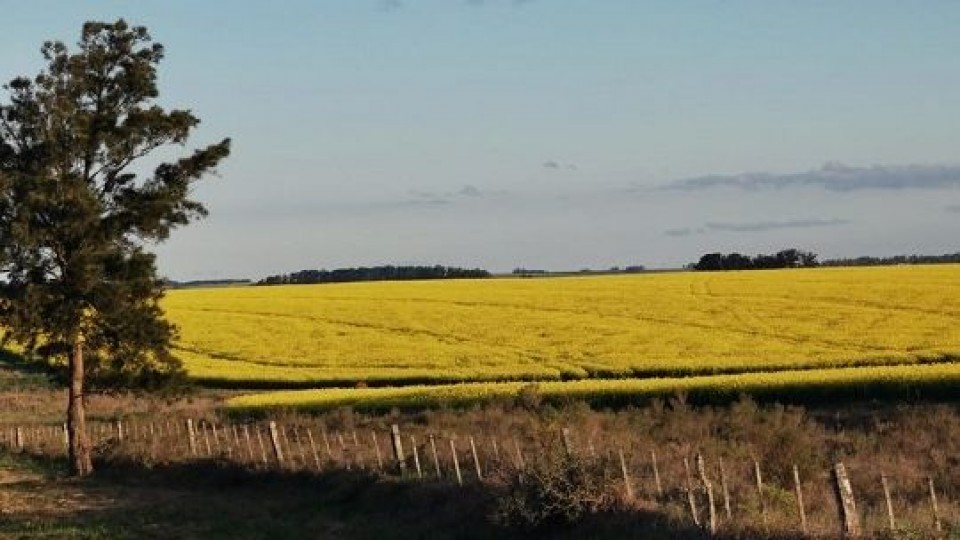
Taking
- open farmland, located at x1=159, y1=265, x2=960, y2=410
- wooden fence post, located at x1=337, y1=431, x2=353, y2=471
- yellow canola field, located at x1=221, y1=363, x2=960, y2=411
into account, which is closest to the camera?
wooden fence post, located at x1=337, y1=431, x2=353, y2=471

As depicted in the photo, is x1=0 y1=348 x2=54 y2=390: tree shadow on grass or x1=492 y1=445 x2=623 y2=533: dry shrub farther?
x1=0 y1=348 x2=54 y2=390: tree shadow on grass

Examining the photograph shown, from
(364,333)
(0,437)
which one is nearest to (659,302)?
(364,333)

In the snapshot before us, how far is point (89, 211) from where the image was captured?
95.3 feet

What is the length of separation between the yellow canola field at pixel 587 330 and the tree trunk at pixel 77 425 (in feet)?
41.0

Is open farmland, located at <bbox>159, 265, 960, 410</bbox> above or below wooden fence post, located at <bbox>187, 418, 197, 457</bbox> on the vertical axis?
above

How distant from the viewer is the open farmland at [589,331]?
1540 inches

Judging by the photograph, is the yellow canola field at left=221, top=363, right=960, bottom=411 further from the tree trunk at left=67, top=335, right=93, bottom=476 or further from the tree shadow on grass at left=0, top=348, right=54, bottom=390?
the tree shadow on grass at left=0, top=348, right=54, bottom=390

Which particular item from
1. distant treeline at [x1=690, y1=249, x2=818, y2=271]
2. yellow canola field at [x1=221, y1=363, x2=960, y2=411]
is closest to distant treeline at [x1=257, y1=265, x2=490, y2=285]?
distant treeline at [x1=690, y1=249, x2=818, y2=271]

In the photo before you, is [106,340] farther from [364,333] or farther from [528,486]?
[364,333]

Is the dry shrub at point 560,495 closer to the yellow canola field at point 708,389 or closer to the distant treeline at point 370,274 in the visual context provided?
the yellow canola field at point 708,389

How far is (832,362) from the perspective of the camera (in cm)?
3666

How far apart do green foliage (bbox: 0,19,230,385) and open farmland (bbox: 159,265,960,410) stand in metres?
12.8

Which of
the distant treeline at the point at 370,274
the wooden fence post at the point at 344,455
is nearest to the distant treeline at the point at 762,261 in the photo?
the distant treeline at the point at 370,274

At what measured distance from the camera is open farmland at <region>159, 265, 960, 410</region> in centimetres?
3912
